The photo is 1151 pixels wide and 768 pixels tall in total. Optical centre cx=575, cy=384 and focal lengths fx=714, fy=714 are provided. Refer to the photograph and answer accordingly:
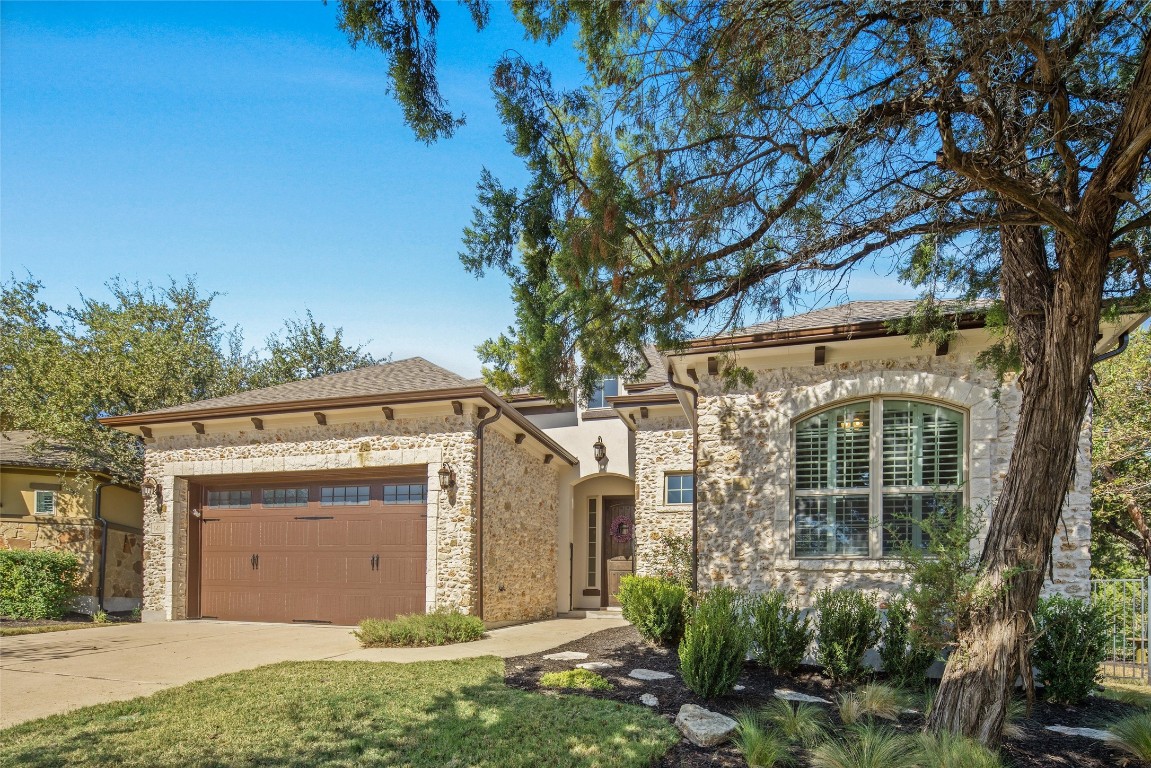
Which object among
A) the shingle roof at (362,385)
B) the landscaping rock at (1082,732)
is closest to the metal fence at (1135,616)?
the landscaping rock at (1082,732)

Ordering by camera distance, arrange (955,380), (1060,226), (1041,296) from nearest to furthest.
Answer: (1060,226)
(1041,296)
(955,380)

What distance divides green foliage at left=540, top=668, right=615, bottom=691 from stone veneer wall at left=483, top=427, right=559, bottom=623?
4.30 meters

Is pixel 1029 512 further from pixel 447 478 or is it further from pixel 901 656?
pixel 447 478

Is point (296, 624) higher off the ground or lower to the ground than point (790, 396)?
lower

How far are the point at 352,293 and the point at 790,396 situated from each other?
737 centimetres

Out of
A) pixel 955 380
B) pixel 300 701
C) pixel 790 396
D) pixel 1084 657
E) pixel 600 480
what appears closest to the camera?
pixel 300 701

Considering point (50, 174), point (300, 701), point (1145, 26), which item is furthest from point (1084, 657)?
point (50, 174)

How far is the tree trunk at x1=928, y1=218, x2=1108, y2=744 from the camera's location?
4691 millimetres

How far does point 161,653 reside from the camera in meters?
8.56

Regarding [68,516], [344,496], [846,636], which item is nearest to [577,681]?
[846,636]

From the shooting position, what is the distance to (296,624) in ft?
37.5

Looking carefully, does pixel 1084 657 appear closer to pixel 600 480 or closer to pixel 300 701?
pixel 300 701

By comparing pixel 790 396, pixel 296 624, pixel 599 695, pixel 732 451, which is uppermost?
pixel 790 396

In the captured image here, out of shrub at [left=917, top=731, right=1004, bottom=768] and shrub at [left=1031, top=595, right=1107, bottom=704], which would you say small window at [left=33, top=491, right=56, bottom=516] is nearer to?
shrub at [left=917, top=731, right=1004, bottom=768]
